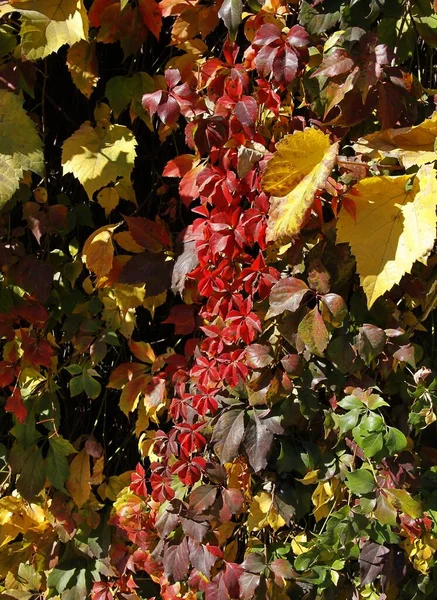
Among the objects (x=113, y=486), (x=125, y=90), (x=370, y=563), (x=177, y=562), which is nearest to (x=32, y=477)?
(x=113, y=486)

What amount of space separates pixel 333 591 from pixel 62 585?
653 mm

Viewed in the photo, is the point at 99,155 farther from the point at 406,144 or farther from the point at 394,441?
the point at 394,441

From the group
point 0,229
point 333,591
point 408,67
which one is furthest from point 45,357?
point 408,67

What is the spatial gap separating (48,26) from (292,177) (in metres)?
0.59

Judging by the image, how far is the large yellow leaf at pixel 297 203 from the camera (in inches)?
43.9

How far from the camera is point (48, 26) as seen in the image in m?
1.40

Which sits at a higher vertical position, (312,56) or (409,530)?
(312,56)

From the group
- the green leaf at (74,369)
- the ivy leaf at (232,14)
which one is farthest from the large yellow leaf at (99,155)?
the green leaf at (74,369)

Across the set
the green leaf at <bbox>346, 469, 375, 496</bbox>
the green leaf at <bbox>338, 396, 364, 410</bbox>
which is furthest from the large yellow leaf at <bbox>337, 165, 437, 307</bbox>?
the green leaf at <bbox>346, 469, 375, 496</bbox>

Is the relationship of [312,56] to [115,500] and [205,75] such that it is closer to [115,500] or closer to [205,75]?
[205,75]

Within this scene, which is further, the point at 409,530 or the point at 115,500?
the point at 115,500

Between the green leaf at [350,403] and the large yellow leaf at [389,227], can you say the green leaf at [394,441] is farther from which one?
the large yellow leaf at [389,227]

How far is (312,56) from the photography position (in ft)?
4.25

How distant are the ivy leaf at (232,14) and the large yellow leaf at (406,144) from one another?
31cm
